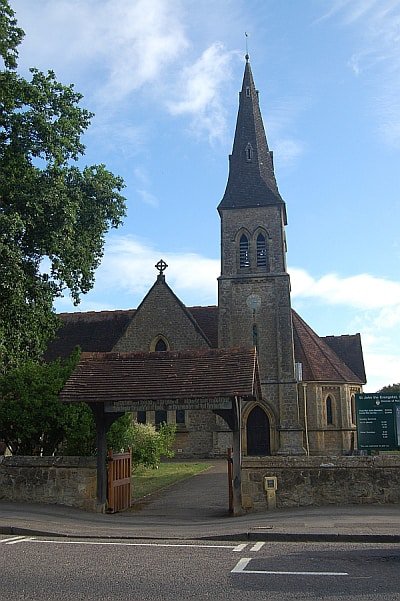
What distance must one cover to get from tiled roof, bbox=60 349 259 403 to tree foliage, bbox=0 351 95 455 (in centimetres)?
276

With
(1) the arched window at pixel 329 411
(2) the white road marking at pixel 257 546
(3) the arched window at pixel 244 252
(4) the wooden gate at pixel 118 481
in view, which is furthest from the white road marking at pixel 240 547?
(3) the arched window at pixel 244 252

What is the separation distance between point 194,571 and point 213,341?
1190 inches

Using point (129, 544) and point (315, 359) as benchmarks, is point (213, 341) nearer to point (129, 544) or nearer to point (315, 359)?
point (315, 359)

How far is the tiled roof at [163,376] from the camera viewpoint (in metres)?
13.6

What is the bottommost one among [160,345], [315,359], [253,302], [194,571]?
[194,571]

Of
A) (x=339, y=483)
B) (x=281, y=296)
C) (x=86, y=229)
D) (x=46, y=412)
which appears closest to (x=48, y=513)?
(x=46, y=412)

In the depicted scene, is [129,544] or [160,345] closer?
[129,544]

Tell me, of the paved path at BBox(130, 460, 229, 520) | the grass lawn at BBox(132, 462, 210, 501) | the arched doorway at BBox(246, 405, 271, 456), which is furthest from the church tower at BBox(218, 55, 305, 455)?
the paved path at BBox(130, 460, 229, 520)

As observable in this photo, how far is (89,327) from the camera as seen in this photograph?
4141 cm

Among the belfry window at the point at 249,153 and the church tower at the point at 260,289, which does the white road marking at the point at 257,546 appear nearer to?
the church tower at the point at 260,289

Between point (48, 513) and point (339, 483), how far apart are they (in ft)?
21.1

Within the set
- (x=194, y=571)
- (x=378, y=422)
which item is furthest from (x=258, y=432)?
(x=194, y=571)

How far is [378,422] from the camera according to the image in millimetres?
14609

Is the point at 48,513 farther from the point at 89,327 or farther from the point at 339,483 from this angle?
the point at 89,327
